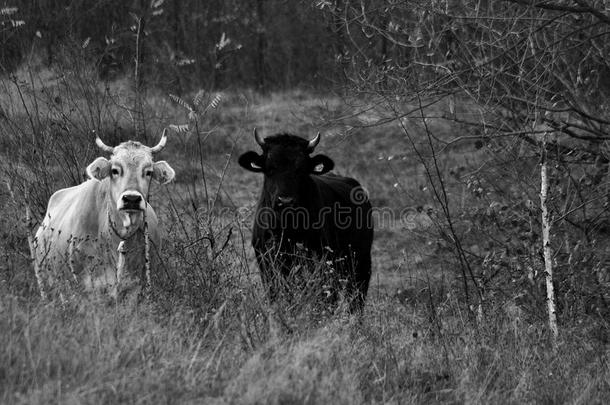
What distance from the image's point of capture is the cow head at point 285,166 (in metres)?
10.9

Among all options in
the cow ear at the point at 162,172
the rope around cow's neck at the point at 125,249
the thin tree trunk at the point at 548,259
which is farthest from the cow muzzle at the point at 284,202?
the thin tree trunk at the point at 548,259

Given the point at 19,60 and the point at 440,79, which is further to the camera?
the point at 19,60

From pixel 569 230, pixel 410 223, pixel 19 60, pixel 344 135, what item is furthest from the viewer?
pixel 19 60

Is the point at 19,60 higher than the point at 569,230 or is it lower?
higher

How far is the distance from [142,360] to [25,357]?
2.15ft

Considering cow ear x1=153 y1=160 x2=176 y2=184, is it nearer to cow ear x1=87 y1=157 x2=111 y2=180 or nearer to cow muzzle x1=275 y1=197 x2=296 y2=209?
cow ear x1=87 y1=157 x2=111 y2=180

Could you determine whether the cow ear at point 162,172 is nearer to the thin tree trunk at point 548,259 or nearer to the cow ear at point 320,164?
the cow ear at point 320,164

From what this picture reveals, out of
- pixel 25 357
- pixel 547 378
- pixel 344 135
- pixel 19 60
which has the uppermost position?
pixel 19 60

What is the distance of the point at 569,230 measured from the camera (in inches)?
484

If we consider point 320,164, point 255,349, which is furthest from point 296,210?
point 255,349

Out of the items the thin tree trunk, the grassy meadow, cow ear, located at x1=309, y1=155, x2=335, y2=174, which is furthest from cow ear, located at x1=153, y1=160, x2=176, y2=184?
the thin tree trunk

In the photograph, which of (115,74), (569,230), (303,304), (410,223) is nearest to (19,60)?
(115,74)

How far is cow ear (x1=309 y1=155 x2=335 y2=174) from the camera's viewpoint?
11352 mm

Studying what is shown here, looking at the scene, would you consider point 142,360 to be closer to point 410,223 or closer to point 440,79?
point 440,79
